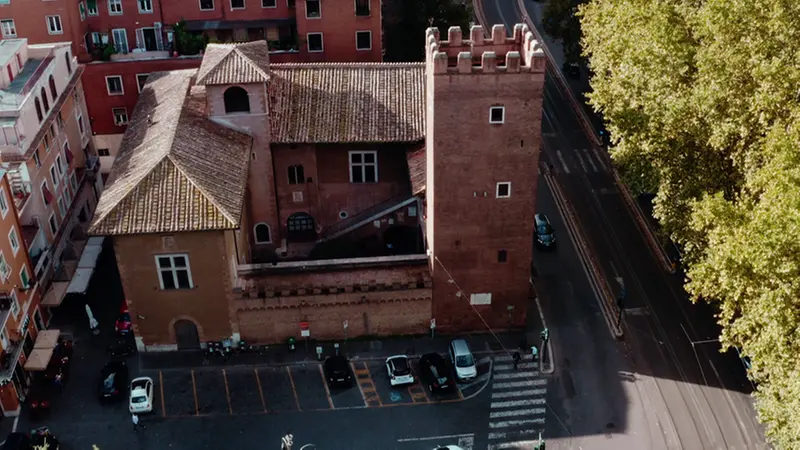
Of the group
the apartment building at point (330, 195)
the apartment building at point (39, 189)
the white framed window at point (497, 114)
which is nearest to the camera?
the white framed window at point (497, 114)

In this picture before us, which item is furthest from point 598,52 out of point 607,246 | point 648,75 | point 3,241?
point 3,241

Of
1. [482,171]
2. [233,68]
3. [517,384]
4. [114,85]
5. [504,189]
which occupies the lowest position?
[517,384]

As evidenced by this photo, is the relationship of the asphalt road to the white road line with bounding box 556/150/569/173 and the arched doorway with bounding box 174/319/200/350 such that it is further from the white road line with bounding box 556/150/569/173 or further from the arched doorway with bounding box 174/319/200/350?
the arched doorway with bounding box 174/319/200/350

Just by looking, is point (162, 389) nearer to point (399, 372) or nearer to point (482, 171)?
point (399, 372)

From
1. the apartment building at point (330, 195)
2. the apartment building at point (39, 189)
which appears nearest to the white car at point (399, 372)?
the apartment building at point (330, 195)

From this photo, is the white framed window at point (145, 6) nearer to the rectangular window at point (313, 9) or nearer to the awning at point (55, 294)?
the rectangular window at point (313, 9)

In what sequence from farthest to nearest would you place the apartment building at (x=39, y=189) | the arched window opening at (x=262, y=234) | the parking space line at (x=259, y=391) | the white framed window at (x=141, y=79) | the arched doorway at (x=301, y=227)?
the white framed window at (x=141, y=79) < the arched doorway at (x=301, y=227) < the arched window opening at (x=262, y=234) < the parking space line at (x=259, y=391) < the apartment building at (x=39, y=189)

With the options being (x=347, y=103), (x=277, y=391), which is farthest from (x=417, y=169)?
(x=277, y=391)
